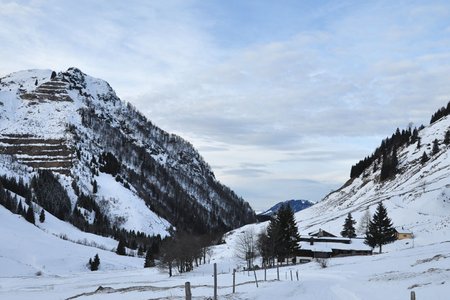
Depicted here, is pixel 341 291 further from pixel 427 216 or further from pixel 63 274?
pixel 427 216

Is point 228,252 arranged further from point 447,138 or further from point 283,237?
point 447,138

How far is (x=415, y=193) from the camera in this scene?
128 meters

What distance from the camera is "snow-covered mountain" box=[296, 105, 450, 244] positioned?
108 metres

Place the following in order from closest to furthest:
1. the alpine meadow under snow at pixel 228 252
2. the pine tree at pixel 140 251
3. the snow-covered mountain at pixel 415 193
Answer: the alpine meadow under snow at pixel 228 252
the snow-covered mountain at pixel 415 193
the pine tree at pixel 140 251

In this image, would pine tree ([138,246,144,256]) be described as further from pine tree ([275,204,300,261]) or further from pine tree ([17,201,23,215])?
pine tree ([275,204,300,261])

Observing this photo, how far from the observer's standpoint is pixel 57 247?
360ft

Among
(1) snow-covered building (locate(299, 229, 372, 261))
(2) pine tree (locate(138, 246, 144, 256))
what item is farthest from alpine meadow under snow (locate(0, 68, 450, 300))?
(1) snow-covered building (locate(299, 229, 372, 261))

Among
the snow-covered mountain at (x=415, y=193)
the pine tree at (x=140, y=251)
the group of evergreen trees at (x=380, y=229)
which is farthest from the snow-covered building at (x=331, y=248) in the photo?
the pine tree at (x=140, y=251)

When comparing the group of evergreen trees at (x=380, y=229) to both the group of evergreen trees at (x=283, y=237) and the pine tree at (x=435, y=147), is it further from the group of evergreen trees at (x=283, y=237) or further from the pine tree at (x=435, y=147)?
the pine tree at (x=435, y=147)

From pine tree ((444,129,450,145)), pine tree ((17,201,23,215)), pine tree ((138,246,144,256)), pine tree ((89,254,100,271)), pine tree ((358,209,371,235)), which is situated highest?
pine tree ((444,129,450,145))

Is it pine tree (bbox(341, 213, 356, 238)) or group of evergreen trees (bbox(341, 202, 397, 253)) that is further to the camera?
pine tree (bbox(341, 213, 356, 238))

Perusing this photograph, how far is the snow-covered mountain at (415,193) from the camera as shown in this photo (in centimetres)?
10798

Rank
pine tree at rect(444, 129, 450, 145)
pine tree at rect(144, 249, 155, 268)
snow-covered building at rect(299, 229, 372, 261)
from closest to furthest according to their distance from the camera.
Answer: snow-covered building at rect(299, 229, 372, 261), pine tree at rect(144, 249, 155, 268), pine tree at rect(444, 129, 450, 145)

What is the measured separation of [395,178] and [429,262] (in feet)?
436
